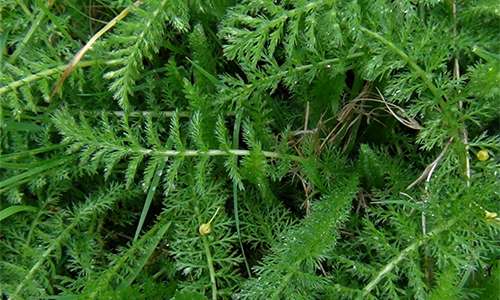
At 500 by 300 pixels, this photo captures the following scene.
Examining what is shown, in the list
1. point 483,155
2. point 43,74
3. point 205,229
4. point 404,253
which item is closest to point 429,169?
point 483,155

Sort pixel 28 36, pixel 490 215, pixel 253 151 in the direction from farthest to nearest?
1. pixel 28 36
2. pixel 253 151
3. pixel 490 215

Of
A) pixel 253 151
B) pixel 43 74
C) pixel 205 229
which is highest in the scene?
pixel 43 74

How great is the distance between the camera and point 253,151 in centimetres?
178

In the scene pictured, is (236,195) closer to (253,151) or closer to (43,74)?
(253,151)

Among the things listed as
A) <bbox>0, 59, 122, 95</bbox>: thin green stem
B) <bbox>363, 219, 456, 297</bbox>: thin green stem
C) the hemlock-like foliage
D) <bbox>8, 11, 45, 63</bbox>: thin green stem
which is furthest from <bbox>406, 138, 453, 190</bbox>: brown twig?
<bbox>8, 11, 45, 63</bbox>: thin green stem

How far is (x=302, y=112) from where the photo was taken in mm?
2023

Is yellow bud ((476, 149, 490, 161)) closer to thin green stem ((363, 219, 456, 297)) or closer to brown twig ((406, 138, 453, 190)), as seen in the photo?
brown twig ((406, 138, 453, 190))

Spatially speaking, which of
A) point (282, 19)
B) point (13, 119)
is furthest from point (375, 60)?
point (13, 119)

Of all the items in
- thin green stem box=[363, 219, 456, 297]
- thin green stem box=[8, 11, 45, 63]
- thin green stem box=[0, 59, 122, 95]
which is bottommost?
thin green stem box=[363, 219, 456, 297]

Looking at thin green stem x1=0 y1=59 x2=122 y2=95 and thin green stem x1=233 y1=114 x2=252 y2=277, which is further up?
thin green stem x1=0 y1=59 x2=122 y2=95

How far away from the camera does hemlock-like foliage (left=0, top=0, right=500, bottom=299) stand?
171 centimetres

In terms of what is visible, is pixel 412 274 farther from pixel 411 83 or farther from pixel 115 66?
pixel 115 66

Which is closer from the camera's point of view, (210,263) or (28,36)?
(210,263)

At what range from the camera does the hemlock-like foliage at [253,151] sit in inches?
67.2
